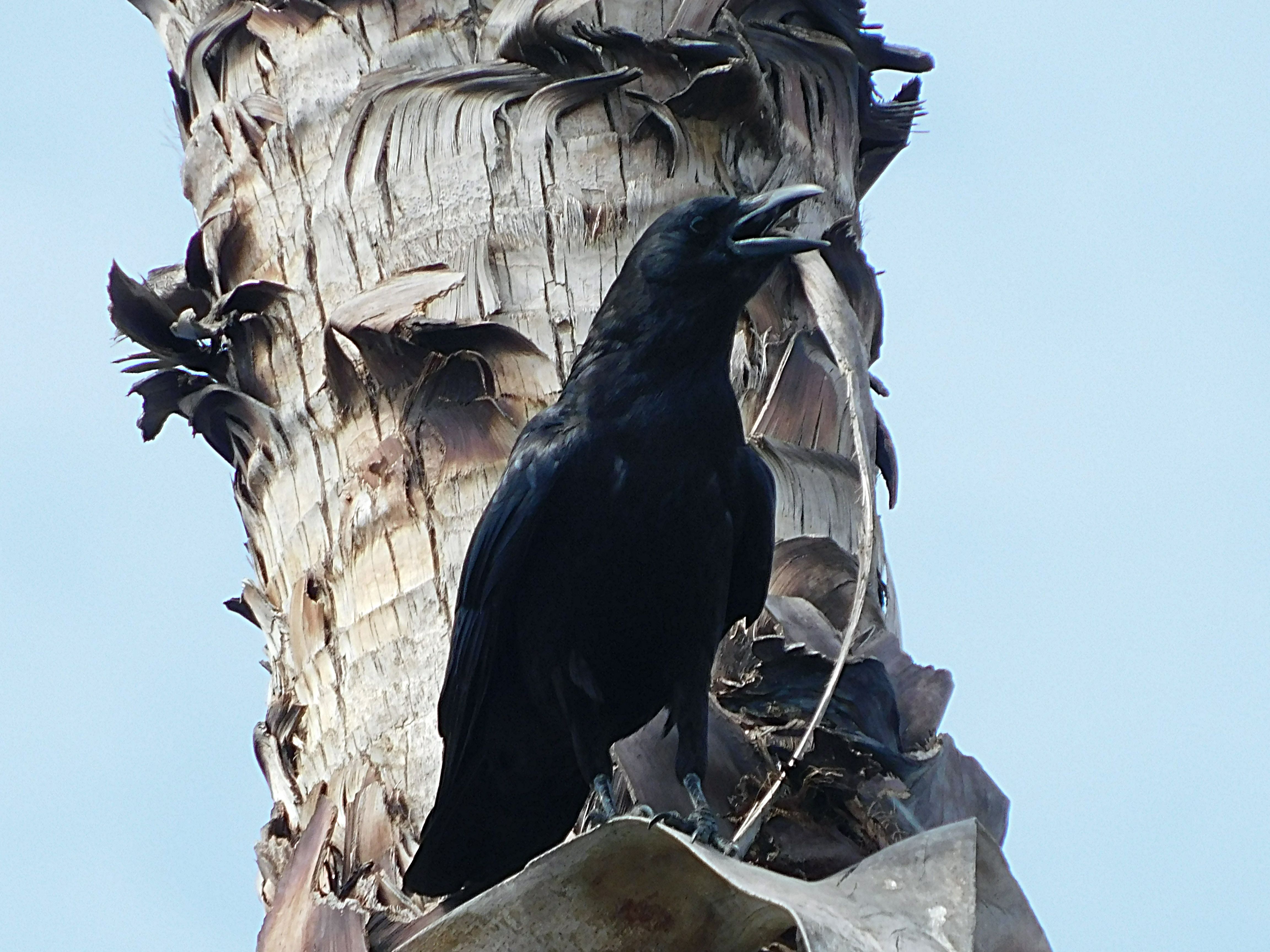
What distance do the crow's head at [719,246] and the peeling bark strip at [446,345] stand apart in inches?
9.1

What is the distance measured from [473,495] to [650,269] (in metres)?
0.52

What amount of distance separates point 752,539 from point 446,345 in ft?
2.18

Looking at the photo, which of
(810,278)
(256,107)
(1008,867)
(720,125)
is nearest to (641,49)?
(720,125)

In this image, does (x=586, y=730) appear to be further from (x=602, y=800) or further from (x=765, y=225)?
(x=765, y=225)

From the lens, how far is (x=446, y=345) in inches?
139

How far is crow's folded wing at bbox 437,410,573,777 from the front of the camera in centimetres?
318

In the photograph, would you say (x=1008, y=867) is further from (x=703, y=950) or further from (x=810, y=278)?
(x=810, y=278)

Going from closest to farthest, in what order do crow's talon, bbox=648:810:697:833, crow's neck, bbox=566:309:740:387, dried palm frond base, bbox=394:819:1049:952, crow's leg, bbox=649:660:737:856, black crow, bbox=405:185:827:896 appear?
dried palm frond base, bbox=394:819:1049:952 → crow's talon, bbox=648:810:697:833 → crow's leg, bbox=649:660:737:856 → black crow, bbox=405:185:827:896 → crow's neck, bbox=566:309:740:387

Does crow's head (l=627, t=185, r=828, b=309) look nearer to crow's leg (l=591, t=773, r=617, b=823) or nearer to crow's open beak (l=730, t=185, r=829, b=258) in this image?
crow's open beak (l=730, t=185, r=829, b=258)

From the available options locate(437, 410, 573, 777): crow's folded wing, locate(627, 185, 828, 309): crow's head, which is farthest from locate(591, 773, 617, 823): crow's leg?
locate(627, 185, 828, 309): crow's head

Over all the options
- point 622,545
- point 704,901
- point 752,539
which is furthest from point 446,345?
point 704,901

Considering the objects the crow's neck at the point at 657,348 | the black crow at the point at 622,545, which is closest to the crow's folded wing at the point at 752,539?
the black crow at the point at 622,545

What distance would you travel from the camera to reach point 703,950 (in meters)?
2.76

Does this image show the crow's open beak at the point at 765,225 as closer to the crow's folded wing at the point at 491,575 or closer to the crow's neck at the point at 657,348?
the crow's neck at the point at 657,348
